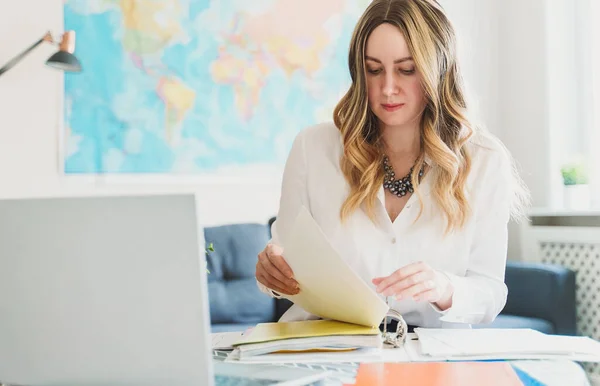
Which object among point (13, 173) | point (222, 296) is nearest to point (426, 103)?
point (222, 296)

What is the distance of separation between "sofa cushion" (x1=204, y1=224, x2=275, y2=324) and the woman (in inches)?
45.0

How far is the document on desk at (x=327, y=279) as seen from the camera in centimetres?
88

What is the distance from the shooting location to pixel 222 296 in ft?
8.46

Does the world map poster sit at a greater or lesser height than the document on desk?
greater

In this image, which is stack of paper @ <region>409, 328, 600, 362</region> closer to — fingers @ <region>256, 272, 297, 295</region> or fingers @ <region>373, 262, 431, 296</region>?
fingers @ <region>373, 262, 431, 296</region>

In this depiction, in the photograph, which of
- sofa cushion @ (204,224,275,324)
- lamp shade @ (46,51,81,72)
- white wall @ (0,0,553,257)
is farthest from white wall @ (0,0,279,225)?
sofa cushion @ (204,224,275,324)

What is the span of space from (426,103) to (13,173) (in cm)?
178

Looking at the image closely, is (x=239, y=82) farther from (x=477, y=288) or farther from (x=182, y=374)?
(x=182, y=374)

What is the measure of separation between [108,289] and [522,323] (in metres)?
2.22

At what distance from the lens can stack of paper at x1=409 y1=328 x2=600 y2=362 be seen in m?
0.92

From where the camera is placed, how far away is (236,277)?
272cm

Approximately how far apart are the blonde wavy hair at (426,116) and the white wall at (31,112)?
1.53 metres

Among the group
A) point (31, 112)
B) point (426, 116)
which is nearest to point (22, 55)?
point (31, 112)

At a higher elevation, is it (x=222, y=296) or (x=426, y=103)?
(x=426, y=103)
